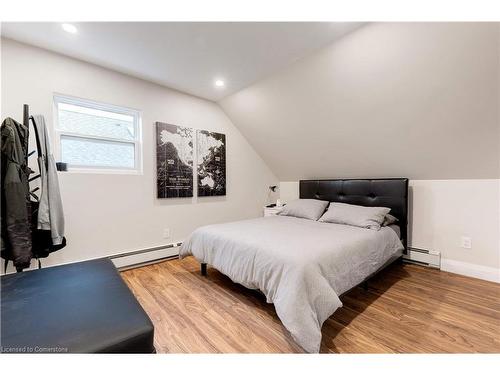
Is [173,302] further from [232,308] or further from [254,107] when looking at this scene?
[254,107]

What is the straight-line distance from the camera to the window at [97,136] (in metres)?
2.41

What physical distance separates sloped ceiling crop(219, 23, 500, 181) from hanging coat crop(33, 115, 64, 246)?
228cm

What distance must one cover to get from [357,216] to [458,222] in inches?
43.7

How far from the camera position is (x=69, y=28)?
1.89 metres

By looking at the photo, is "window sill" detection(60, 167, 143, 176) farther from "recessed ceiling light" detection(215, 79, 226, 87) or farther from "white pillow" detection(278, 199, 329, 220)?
"white pillow" detection(278, 199, 329, 220)

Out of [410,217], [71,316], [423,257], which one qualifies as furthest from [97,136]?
[423,257]

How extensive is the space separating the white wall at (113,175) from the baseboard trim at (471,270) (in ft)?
9.60

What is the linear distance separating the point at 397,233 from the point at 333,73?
1.95m

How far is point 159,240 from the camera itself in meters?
2.98

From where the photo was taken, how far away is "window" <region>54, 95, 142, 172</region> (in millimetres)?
2406

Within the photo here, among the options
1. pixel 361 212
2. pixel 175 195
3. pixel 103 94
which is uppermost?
pixel 103 94

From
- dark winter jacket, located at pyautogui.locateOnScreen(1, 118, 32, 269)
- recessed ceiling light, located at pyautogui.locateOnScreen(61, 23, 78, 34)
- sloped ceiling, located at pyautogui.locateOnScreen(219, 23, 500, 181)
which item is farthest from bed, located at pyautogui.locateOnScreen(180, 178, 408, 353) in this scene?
recessed ceiling light, located at pyautogui.locateOnScreen(61, 23, 78, 34)

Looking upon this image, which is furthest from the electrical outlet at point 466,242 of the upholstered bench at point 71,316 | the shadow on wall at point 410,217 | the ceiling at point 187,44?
the upholstered bench at point 71,316
